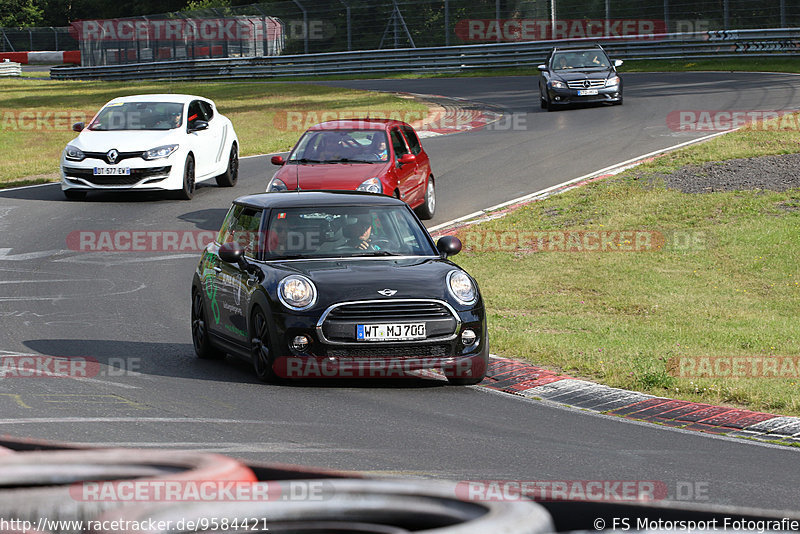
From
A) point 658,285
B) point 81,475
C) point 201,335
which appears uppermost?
point 81,475

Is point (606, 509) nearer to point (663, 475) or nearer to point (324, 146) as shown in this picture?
point (663, 475)

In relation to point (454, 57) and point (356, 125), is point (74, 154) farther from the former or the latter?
point (454, 57)

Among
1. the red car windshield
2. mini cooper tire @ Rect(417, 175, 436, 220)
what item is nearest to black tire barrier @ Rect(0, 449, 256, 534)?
the red car windshield

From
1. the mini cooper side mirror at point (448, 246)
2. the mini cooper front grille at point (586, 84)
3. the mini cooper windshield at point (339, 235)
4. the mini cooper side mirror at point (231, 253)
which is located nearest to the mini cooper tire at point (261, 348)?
the mini cooper side mirror at point (231, 253)

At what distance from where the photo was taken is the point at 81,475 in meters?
3.49

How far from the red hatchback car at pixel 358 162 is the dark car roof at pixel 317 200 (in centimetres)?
532

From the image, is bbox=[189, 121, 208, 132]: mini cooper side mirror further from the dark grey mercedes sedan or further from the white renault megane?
the dark grey mercedes sedan

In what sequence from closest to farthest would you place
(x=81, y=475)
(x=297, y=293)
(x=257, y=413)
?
(x=81, y=475)
(x=257, y=413)
(x=297, y=293)

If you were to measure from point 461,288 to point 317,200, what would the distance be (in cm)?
186

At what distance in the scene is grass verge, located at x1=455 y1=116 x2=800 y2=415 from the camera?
33.2 feet

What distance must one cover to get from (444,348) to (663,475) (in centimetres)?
294

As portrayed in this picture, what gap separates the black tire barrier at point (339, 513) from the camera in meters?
3.01

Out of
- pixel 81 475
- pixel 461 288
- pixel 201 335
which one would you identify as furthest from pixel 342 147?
pixel 81 475

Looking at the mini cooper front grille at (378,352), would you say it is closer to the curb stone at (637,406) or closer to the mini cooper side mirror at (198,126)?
the curb stone at (637,406)
